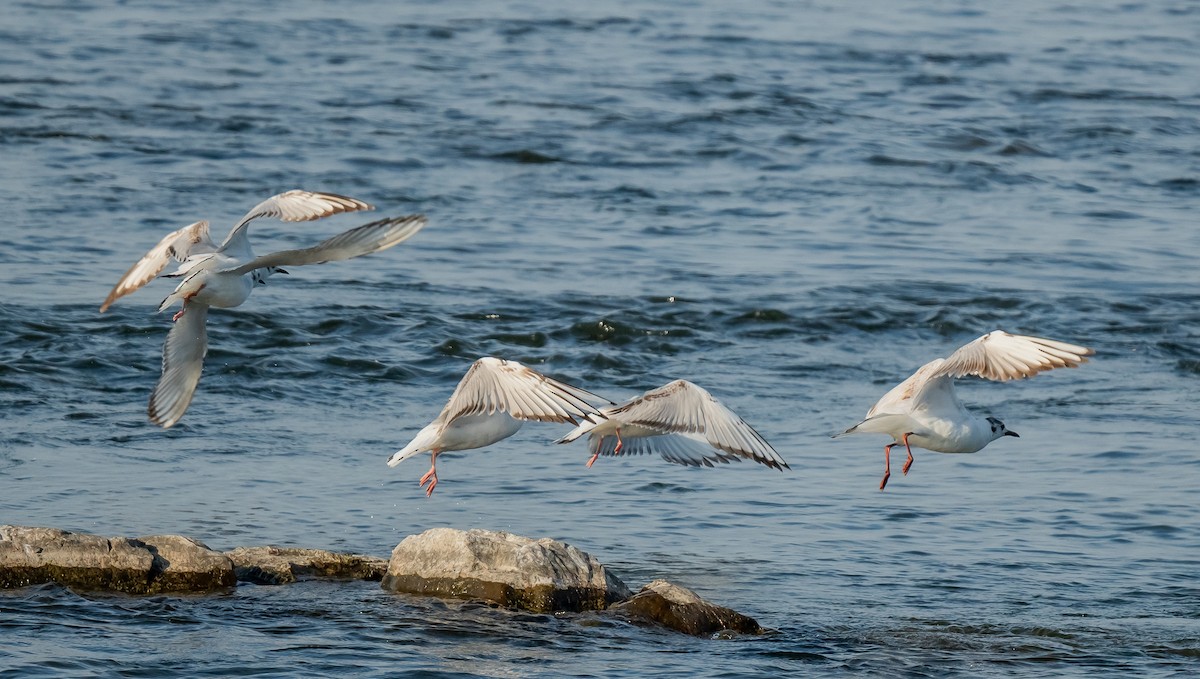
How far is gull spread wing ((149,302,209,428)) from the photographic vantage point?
8406 millimetres

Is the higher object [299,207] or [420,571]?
[299,207]

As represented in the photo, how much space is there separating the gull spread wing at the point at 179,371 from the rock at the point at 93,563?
1.20 meters

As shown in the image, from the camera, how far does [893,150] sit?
796 inches

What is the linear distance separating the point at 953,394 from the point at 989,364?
0.68 metres

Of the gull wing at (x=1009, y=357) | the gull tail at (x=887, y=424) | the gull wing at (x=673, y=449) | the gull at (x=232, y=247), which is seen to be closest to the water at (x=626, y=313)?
→ the gull wing at (x=673, y=449)

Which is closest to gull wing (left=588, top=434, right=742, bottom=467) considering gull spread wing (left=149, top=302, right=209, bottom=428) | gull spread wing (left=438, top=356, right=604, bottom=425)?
gull spread wing (left=438, top=356, right=604, bottom=425)

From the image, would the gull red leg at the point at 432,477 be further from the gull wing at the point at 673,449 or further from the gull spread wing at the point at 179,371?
the gull spread wing at the point at 179,371

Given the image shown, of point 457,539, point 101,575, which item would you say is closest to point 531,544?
point 457,539

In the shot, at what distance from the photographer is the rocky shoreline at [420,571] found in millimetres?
7242

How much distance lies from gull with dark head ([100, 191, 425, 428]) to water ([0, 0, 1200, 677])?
75 cm

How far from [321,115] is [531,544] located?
14.0 meters

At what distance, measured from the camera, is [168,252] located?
8477 millimetres

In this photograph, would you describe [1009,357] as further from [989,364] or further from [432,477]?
[432,477]

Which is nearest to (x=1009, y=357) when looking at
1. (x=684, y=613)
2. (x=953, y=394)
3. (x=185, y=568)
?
(x=953, y=394)
